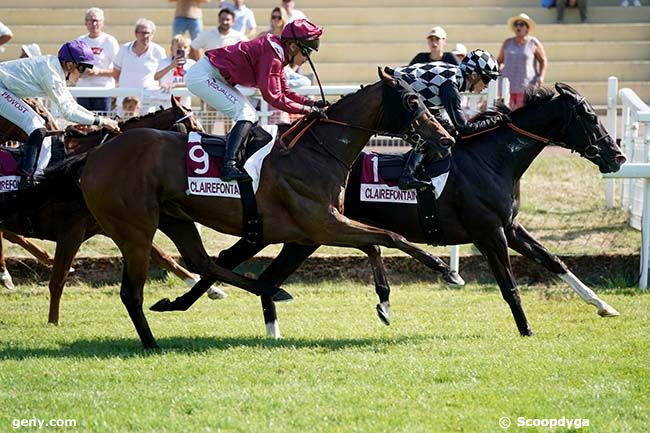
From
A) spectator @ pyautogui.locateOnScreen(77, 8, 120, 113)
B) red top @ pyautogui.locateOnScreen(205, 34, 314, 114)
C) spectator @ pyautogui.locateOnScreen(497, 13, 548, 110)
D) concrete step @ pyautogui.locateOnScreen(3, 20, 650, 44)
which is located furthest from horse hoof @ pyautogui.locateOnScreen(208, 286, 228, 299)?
concrete step @ pyautogui.locateOnScreen(3, 20, 650, 44)

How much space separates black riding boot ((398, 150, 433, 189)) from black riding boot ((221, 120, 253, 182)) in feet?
4.07

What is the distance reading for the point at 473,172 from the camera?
9477 millimetres

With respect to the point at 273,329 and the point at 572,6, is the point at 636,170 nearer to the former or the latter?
the point at 273,329

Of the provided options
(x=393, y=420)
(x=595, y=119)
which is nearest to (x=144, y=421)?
(x=393, y=420)

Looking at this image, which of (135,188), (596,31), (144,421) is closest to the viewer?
(144,421)

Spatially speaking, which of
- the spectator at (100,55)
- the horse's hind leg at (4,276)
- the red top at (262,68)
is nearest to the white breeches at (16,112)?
the red top at (262,68)

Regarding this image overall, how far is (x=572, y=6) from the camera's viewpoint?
→ 1928cm

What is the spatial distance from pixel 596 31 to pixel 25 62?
37.1 feet

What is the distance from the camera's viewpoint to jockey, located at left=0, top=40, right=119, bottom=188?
9453 mm

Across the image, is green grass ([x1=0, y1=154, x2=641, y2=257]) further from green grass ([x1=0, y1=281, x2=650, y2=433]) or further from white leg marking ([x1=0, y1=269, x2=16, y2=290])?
→ green grass ([x1=0, y1=281, x2=650, y2=433])

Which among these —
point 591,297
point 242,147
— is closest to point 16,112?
point 242,147

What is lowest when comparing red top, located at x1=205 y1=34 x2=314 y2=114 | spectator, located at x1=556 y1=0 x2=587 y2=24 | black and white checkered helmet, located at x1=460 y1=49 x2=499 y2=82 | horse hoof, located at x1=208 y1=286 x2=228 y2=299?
horse hoof, located at x1=208 y1=286 x2=228 y2=299

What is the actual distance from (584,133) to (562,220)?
4.28 m

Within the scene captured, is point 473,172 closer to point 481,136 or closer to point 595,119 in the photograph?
point 481,136
